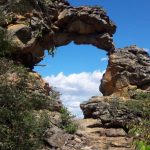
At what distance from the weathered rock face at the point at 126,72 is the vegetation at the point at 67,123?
8.90 metres

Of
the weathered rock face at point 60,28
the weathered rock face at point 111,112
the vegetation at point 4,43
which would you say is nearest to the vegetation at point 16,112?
the vegetation at point 4,43

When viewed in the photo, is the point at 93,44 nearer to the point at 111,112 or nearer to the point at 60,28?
the point at 60,28

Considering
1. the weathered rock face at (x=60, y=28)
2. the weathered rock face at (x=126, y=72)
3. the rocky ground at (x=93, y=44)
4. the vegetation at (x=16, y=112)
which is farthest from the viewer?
the weathered rock face at (x=126, y=72)

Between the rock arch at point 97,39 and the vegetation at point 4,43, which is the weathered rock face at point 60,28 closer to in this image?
the rock arch at point 97,39

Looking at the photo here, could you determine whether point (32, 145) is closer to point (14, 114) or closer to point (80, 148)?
point (14, 114)

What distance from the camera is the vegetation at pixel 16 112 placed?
67.2ft

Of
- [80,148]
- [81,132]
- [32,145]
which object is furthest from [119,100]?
[32,145]

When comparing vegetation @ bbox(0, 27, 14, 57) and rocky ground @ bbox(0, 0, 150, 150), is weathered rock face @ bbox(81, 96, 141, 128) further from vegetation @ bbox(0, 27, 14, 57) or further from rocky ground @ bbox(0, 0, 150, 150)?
vegetation @ bbox(0, 27, 14, 57)

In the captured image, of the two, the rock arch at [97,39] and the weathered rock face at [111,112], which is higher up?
the rock arch at [97,39]

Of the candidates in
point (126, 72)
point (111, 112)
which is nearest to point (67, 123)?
point (111, 112)

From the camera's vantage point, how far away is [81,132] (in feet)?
108

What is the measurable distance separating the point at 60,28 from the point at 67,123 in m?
12.8

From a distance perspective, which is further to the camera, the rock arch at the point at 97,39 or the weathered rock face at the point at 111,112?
the rock arch at the point at 97,39

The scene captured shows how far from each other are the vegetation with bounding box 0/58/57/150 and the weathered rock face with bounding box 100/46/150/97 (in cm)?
2007
